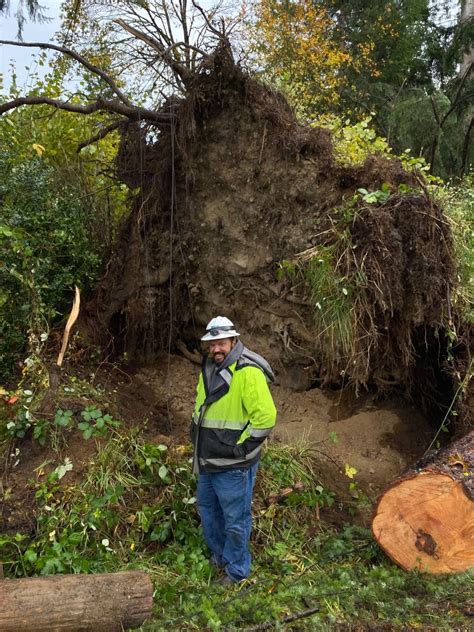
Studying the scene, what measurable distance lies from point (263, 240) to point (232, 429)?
268cm

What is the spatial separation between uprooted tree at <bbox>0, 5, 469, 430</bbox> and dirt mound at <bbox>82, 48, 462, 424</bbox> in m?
0.01

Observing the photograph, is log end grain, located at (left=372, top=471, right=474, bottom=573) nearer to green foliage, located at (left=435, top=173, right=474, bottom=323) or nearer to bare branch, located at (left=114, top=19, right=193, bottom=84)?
green foliage, located at (left=435, top=173, right=474, bottom=323)

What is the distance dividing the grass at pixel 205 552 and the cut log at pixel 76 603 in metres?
0.20

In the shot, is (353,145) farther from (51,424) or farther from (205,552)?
(205,552)

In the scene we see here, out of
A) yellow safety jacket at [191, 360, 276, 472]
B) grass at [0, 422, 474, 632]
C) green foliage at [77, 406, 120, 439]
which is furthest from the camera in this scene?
green foliage at [77, 406, 120, 439]

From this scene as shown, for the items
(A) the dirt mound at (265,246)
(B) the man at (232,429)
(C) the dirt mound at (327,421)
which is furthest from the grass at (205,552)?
(A) the dirt mound at (265,246)

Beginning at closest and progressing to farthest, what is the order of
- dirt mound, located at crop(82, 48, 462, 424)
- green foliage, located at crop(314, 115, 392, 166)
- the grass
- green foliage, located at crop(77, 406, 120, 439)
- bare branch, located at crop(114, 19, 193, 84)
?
the grass, green foliage, located at crop(77, 406, 120, 439), dirt mound, located at crop(82, 48, 462, 424), bare branch, located at crop(114, 19, 193, 84), green foliage, located at crop(314, 115, 392, 166)

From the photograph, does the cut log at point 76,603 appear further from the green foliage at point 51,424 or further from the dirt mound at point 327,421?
the dirt mound at point 327,421

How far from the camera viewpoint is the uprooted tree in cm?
536

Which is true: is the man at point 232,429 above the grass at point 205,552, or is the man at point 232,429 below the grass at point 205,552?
above

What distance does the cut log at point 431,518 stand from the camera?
3.96 m

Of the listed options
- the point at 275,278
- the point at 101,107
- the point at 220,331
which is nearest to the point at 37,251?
the point at 101,107

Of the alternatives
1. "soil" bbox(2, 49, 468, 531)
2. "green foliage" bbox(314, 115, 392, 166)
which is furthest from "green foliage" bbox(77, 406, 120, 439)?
"green foliage" bbox(314, 115, 392, 166)

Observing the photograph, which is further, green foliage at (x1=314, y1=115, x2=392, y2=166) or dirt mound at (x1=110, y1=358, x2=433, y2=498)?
green foliage at (x1=314, y1=115, x2=392, y2=166)
